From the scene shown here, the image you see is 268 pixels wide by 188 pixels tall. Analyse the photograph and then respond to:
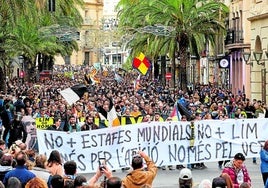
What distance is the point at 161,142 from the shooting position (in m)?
18.4

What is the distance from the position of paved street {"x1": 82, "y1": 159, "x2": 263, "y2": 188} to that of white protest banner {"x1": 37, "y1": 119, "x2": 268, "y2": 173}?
472mm

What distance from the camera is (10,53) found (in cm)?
4612

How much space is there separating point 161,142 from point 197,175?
5.99 feet

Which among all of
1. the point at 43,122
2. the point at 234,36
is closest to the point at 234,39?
the point at 234,36

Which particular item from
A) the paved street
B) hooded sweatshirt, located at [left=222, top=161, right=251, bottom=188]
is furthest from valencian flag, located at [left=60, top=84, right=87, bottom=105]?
hooded sweatshirt, located at [left=222, top=161, right=251, bottom=188]

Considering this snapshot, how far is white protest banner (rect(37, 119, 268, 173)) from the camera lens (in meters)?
17.3

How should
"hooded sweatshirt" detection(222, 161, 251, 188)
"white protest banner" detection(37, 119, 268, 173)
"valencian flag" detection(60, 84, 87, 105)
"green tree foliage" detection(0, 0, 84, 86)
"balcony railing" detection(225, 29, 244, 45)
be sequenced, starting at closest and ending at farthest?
"hooded sweatshirt" detection(222, 161, 251, 188) < "white protest banner" detection(37, 119, 268, 173) < "valencian flag" detection(60, 84, 87, 105) < "green tree foliage" detection(0, 0, 84, 86) < "balcony railing" detection(225, 29, 244, 45)

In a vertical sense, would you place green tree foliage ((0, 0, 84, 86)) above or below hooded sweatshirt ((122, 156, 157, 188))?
above

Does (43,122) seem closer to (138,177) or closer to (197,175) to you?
(197,175)

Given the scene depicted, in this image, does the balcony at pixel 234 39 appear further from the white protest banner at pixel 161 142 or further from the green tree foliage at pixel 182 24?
the white protest banner at pixel 161 142

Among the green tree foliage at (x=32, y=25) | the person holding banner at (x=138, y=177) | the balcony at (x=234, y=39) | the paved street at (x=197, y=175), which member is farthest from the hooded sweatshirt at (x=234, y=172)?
the balcony at (x=234, y=39)

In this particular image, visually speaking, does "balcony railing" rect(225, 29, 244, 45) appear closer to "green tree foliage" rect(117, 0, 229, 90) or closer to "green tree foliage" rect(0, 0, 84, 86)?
"green tree foliage" rect(117, 0, 229, 90)

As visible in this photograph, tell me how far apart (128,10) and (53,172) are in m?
53.5

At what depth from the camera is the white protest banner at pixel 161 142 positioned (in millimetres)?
17328
